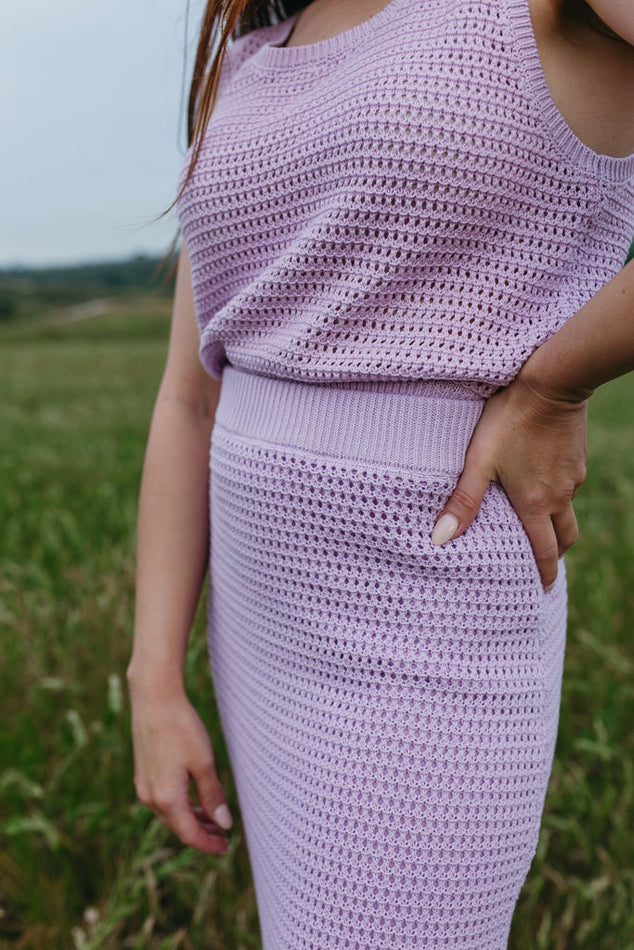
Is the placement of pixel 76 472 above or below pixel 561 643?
below

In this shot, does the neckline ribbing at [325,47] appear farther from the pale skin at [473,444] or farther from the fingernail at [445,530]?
the fingernail at [445,530]

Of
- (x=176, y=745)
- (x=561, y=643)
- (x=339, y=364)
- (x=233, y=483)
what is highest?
(x=339, y=364)

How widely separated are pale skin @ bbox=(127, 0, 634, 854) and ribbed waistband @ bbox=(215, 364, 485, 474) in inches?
1.4

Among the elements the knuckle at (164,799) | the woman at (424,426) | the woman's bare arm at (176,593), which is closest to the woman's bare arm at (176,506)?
the woman's bare arm at (176,593)

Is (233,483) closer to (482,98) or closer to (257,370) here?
(257,370)

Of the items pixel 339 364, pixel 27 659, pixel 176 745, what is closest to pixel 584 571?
pixel 27 659

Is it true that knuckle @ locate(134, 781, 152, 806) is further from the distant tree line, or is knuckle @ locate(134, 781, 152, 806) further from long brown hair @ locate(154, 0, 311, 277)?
the distant tree line

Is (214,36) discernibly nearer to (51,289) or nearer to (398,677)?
(398,677)

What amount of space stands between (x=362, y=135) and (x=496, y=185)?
7.0 inches

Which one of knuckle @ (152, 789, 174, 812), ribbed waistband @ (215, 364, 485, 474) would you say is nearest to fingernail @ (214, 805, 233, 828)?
knuckle @ (152, 789, 174, 812)

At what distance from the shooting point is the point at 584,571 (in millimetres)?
3807

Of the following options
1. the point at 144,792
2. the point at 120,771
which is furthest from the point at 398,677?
the point at 120,771

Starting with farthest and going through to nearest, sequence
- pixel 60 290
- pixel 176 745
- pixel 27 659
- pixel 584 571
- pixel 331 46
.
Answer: pixel 60 290 → pixel 584 571 → pixel 27 659 → pixel 176 745 → pixel 331 46

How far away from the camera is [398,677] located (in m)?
1.00
